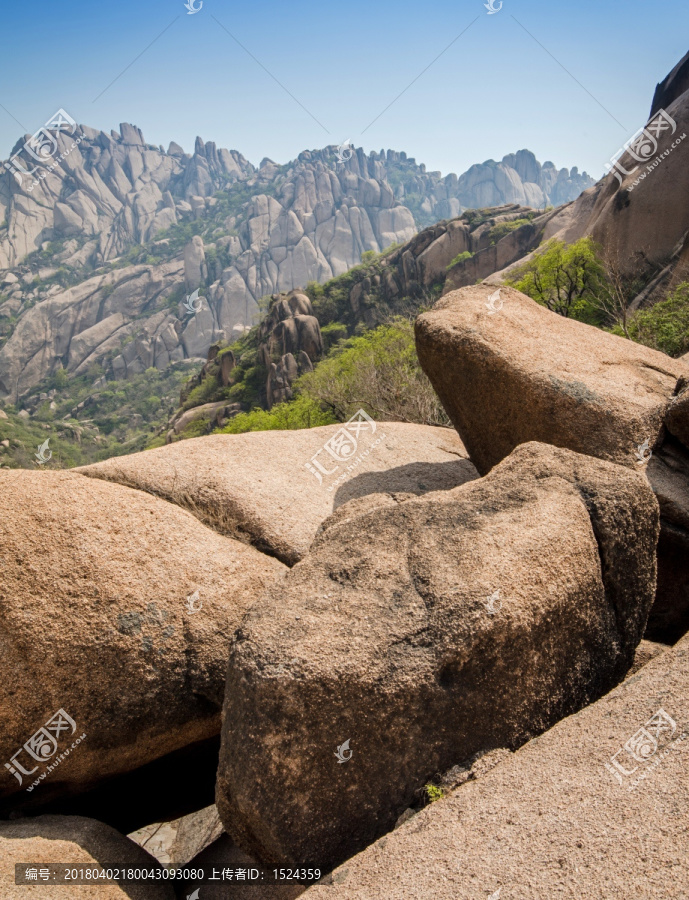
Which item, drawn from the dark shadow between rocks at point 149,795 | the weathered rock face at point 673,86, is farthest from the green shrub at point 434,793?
the weathered rock face at point 673,86

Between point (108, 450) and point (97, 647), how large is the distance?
74408 mm

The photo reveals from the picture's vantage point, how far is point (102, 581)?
16.1ft

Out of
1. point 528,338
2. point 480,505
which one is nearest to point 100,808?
point 480,505

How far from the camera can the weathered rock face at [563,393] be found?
20.2ft

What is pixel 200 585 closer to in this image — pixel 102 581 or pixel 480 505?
pixel 102 581

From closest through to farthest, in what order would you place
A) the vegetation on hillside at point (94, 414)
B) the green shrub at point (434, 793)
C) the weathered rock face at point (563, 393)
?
the green shrub at point (434, 793), the weathered rock face at point (563, 393), the vegetation on hillside at point (94, 414)

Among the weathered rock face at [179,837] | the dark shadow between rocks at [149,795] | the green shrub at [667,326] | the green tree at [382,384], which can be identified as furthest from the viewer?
the green tree at [382,384]

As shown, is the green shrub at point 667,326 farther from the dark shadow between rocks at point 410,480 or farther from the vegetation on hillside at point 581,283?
the dark shadow between rocks at point 410,480

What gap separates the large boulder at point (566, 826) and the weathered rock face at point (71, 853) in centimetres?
203

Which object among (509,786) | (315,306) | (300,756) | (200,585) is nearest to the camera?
(509,786)

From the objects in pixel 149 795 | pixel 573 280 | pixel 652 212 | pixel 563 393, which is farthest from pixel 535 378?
pixel 652 212

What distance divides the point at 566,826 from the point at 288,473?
5119 millimetres

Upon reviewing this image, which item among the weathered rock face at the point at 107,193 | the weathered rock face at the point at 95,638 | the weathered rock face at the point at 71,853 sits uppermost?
the weathered rock face at the point at 107,193

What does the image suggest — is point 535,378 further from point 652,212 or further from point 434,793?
point 652,212
